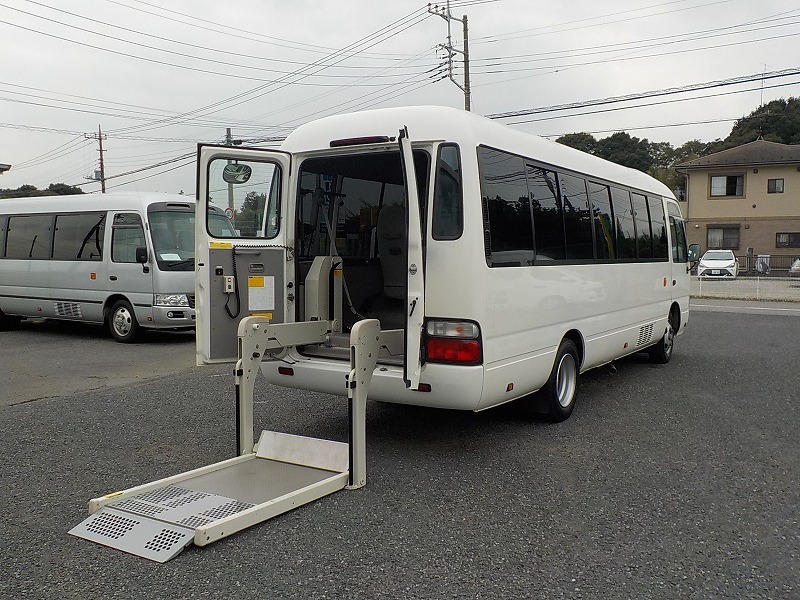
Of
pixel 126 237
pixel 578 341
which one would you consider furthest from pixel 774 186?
pixel 578 341

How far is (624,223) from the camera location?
858 centimetres

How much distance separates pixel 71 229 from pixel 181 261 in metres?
2.58

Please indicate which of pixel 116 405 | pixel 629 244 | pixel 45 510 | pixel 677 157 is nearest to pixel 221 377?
pixel 116 405

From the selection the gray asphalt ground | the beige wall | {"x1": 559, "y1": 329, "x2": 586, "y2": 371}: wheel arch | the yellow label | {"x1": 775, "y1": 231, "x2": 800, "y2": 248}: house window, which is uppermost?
the beige wall

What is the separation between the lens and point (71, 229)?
13.4 m

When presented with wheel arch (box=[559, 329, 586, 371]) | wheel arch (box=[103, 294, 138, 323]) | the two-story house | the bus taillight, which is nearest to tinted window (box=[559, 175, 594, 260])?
wheel arch (box=[559, 329, 586, 371])

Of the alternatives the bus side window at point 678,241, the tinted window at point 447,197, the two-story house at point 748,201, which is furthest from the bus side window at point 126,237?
the two-story house at point 748,201

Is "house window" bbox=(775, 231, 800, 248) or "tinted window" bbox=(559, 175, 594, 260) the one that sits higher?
"house window" bbox=(775, 231, 800, 248)

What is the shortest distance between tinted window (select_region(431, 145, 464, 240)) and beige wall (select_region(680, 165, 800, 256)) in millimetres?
39531

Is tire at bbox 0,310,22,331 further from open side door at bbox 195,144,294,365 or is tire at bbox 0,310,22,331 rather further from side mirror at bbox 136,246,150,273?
open side door at bbox 195,144,294,365

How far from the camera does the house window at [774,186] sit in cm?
4044

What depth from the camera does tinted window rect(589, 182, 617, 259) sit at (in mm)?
7672

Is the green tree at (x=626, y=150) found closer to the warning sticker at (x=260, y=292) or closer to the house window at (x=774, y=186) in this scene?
the house window at (x=774, y=186)

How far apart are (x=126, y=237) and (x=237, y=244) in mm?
7596
